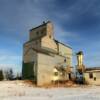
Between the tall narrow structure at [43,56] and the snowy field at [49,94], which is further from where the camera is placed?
the tall narrow structure at [43,56]

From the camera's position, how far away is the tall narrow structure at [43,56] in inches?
1669

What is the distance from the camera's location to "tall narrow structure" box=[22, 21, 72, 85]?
42.4 metres

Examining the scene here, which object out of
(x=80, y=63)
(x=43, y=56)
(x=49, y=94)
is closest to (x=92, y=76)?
(x=80, y=63)

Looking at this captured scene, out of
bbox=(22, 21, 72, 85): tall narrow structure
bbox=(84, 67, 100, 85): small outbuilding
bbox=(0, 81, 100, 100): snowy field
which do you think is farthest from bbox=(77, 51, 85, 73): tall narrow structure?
bbox=(0, 81, 100, 100): snowy field

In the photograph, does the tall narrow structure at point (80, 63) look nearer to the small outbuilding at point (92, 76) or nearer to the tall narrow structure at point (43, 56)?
the small outbuilding at point (92, 76)

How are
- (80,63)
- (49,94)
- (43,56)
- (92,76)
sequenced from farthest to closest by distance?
(80,63) → (92,76) → (43,56) → (49,94)

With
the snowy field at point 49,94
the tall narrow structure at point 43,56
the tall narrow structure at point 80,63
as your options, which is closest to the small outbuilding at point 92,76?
the tall narrow structure at point 80,63

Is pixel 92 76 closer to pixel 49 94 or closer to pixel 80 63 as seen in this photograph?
pixel 80 63

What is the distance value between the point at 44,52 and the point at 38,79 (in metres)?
6.65

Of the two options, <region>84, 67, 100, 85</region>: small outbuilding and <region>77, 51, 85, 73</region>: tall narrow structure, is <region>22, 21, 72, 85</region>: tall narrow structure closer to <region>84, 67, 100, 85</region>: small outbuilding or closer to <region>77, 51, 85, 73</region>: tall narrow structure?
<region>77, 51, 85, 73</region>: tall narrow structure

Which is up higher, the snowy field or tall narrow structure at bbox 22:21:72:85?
tall narrow structure at bbox 22:21:72:85

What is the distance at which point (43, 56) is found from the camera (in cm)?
4347

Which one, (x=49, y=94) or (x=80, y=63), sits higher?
(x=80, y=63)

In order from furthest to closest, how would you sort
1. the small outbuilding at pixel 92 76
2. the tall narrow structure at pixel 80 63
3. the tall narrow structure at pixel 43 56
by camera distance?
the tall narrow structure at pixel 80 63
the small outbuilding at pixel 92 76
the tall narrow structure at pixel 43 56
